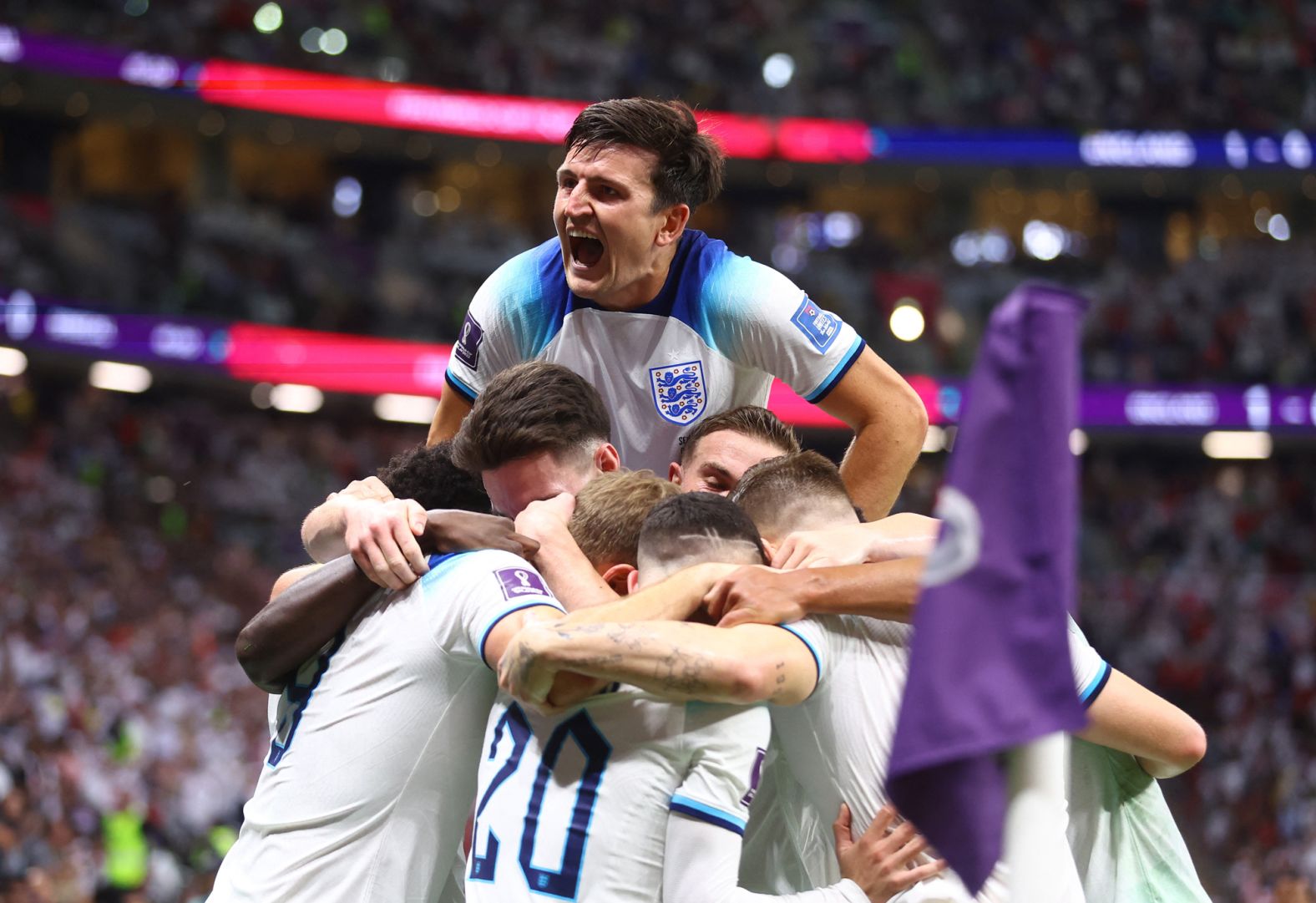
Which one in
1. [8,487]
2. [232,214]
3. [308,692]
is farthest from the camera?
[232,214]

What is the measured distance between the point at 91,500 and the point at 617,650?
714 inches

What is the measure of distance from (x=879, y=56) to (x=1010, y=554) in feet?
94.9

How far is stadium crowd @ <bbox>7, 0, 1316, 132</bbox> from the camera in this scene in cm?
2692

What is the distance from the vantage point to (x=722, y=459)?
418 centimetres

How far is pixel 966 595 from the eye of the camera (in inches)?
80.6

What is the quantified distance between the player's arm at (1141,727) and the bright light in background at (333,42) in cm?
2419

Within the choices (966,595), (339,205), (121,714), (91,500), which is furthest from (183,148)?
(966,595)

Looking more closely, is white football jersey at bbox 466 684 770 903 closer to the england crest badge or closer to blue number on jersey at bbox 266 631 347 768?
blue number on jersey at bbox 266 631 347 768

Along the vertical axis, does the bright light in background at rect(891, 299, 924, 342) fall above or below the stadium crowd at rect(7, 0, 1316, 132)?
below

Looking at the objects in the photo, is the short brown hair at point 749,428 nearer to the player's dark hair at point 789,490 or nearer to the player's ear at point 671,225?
the player's dark hair at point 789,490

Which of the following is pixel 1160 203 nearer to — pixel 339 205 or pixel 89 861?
pixel 339 205

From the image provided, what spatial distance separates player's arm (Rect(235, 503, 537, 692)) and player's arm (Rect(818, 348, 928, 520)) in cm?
156

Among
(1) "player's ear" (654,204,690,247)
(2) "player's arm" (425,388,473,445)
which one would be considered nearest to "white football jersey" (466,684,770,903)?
(1) "player's ear" (654,204,690,247)

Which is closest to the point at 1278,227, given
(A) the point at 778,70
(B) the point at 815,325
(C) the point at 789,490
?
(A) the point at 778,70
